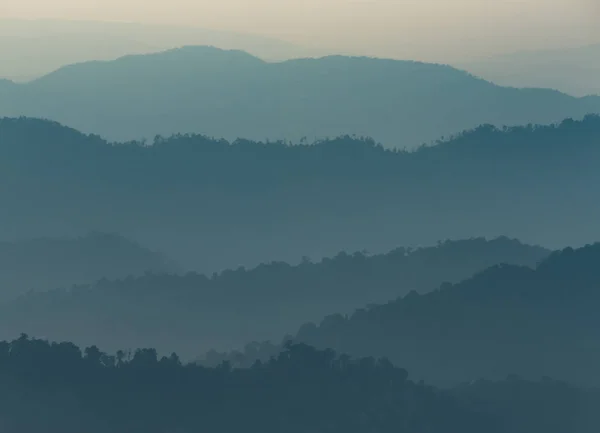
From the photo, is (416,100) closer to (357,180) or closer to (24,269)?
(357,180)

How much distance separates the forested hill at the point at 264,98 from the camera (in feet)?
8.34

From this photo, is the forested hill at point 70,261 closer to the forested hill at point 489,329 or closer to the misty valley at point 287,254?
the misty valley at point 287,254

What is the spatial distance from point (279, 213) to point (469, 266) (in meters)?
0.69

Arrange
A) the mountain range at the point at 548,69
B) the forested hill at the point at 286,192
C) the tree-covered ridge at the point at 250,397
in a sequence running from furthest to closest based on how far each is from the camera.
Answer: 1. the mountain range at the point at 548,69
2. the forested hill at the point at 286,192
3. the tree-covered ridge at the point at 250,397

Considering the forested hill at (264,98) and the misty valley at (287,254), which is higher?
the forested hill at (264,98)

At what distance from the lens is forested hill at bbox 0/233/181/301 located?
242 cm

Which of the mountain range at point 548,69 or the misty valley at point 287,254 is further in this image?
the mountain range at point 548,69

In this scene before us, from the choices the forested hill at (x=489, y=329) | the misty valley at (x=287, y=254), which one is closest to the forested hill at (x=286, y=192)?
the misty valley at (x=287, y=254)

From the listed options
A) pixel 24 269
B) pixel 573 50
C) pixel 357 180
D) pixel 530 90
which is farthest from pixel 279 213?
A: pixel 573 50

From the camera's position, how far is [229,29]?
264cm

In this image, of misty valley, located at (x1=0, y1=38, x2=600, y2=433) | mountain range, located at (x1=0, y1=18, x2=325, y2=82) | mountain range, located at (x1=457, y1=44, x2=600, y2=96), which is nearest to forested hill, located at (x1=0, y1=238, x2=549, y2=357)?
misty valley, located at (x1=0, y1=38, x2=600, y2=433)

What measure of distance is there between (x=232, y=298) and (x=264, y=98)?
0.71 meters

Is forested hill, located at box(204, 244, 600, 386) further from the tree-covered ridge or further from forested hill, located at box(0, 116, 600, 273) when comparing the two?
forested hill, located at box(0, 116, 600, 273)

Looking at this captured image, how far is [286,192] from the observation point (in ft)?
8.51
